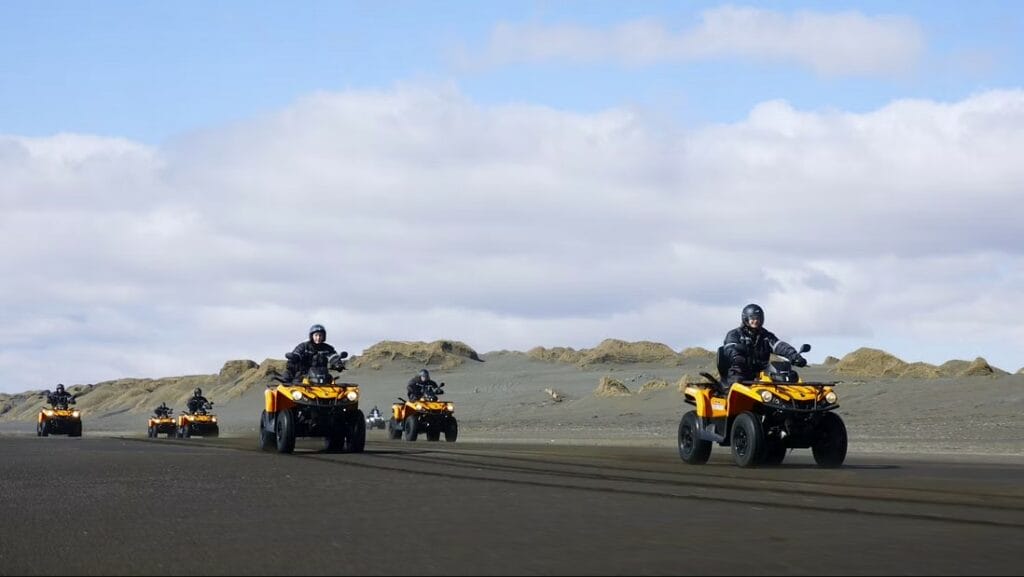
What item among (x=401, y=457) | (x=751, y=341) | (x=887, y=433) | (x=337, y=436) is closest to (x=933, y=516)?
(x=751, y=341)

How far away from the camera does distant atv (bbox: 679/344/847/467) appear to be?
71.6 ft

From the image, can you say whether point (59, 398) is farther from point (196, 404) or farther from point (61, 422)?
point (196, 404)

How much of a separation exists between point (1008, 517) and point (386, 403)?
78.7 meters

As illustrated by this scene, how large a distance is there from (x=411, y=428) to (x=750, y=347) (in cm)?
2022

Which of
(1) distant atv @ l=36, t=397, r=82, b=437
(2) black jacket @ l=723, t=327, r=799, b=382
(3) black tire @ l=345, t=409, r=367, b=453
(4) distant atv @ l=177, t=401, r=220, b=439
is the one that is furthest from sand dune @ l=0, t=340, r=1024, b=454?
(2) black jacket @ l=723, t=327, r=799, b=382

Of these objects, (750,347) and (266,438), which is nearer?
(750,347)

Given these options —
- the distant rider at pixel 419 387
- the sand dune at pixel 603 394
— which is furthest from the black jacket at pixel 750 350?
the distant rider at pixel 419 387

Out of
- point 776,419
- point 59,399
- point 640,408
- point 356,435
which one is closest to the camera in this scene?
point 776,419

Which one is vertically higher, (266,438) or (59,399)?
(59,399)

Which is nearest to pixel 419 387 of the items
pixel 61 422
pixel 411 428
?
pixel 411 428

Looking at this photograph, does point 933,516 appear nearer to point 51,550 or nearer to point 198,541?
point 198,541

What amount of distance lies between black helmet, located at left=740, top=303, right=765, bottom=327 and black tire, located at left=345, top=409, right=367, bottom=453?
855 centimetres

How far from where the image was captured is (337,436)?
28781 mm

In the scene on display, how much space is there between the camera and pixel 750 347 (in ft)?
77.0
